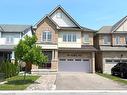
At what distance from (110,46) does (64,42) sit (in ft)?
27.0

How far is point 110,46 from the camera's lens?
4188cm

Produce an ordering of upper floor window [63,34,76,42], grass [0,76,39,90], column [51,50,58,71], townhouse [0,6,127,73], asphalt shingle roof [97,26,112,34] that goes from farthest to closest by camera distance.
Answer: asphalt shingle roof [97,26,112,34] → upper floor window [63,34,76,42] → townhouse [0,6,127,73] → column [51,50,58,71] → grass [0,76,39,90]

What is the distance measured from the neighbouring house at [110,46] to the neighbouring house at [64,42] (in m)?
2.14

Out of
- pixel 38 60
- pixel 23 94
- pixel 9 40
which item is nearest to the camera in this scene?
pixel 23 94

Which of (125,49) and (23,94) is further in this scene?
(125,49)

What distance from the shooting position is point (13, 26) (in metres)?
45.8

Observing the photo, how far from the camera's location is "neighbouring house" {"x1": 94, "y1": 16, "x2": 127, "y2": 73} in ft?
130

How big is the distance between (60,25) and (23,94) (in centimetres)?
2698

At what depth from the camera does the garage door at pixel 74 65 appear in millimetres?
39031

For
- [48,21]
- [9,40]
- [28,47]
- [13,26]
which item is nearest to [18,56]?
[28,47]

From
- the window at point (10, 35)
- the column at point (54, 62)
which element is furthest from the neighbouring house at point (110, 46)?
the window at point (10, 35)

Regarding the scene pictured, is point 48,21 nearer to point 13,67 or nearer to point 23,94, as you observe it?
point 13,67

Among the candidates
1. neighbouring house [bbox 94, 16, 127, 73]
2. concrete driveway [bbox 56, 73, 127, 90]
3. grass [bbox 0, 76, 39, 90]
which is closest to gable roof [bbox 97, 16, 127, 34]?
neighbouring house [bbox 94, 16, 127, 73]

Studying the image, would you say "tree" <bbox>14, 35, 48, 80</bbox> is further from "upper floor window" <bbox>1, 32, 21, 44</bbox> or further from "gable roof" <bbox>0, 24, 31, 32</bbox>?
"gable roof" <bbox>0, 24, 31, 32</bbox>
